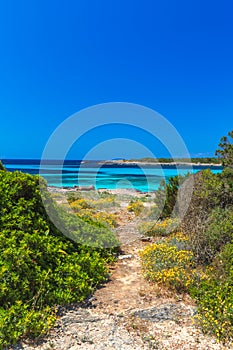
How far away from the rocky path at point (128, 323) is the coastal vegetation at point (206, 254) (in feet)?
0.83

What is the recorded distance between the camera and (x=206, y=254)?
6.72 m

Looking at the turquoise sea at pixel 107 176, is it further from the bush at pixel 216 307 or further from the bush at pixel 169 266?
the bush at pixel 216 307

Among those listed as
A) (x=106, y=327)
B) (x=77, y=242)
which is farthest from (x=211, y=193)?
(x=106, y=327)

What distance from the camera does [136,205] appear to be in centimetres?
1620

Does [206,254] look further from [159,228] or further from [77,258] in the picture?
[159,228]

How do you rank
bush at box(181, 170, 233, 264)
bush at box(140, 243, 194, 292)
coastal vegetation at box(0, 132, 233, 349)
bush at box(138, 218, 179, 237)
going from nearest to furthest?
coastal vegetation at box(0, 132, 233, 349) → bush at box(140, 243, 194, 292) → bush at box(181, 170, 233, 264) → bush at box(138, 218, 179, 237)

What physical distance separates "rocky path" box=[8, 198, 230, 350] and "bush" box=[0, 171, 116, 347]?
0.74ft

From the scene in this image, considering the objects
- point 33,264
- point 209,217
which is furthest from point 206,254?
point 33,264

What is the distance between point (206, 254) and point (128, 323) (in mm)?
2970

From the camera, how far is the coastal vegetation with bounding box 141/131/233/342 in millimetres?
4492

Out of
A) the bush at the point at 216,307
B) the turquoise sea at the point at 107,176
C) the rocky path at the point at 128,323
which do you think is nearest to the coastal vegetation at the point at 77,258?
the bush at the point at 216,307

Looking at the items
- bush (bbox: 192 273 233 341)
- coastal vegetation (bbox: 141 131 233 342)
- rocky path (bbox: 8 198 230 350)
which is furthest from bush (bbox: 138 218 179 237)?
bush (bbox: 192 273 233 341)

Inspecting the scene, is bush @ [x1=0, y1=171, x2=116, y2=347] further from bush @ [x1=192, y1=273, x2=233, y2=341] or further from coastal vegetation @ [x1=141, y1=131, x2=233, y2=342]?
bush @ [x1=192, y1=273, x2=233, y2=341]

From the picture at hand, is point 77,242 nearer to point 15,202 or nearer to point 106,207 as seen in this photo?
point 15,202
